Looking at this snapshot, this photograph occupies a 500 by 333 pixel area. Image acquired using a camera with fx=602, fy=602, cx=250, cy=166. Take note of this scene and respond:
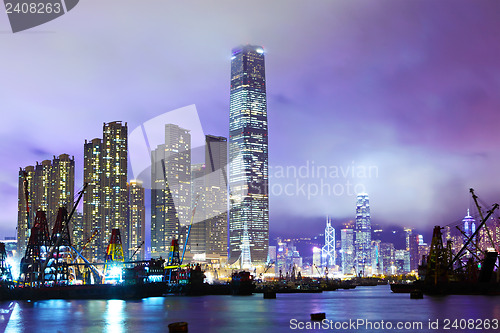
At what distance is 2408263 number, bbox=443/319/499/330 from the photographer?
68188mm

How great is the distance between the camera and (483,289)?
141 m

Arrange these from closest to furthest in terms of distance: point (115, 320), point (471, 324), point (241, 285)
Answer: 1. point (471, 324)
2. point (115, 320)
3. point (241, 285)

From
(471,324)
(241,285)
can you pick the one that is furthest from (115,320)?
(241,285)

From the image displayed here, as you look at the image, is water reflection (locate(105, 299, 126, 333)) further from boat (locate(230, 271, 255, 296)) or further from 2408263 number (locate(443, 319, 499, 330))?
boat (locate(230, 271, 255, 296))

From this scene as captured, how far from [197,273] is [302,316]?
90779 mm

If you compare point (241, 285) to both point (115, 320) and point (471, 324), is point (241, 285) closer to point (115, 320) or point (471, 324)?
point (115, 320)

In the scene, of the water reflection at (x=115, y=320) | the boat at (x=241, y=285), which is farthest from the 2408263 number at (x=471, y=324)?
the boat at (x=241, y=285)

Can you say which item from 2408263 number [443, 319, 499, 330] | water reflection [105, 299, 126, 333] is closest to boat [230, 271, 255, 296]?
water reflection [105, 299, 126, 333]

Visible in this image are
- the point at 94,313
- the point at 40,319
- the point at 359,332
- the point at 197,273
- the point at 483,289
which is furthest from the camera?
the point at 197,273

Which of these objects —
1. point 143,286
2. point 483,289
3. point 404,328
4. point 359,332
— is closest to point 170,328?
point 359,332

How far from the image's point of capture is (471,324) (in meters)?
71.6

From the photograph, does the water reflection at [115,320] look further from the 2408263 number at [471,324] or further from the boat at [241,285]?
the boat at [241,285]

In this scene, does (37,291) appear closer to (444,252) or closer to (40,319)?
(40,319)

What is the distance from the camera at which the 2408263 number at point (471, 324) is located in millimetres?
68188
